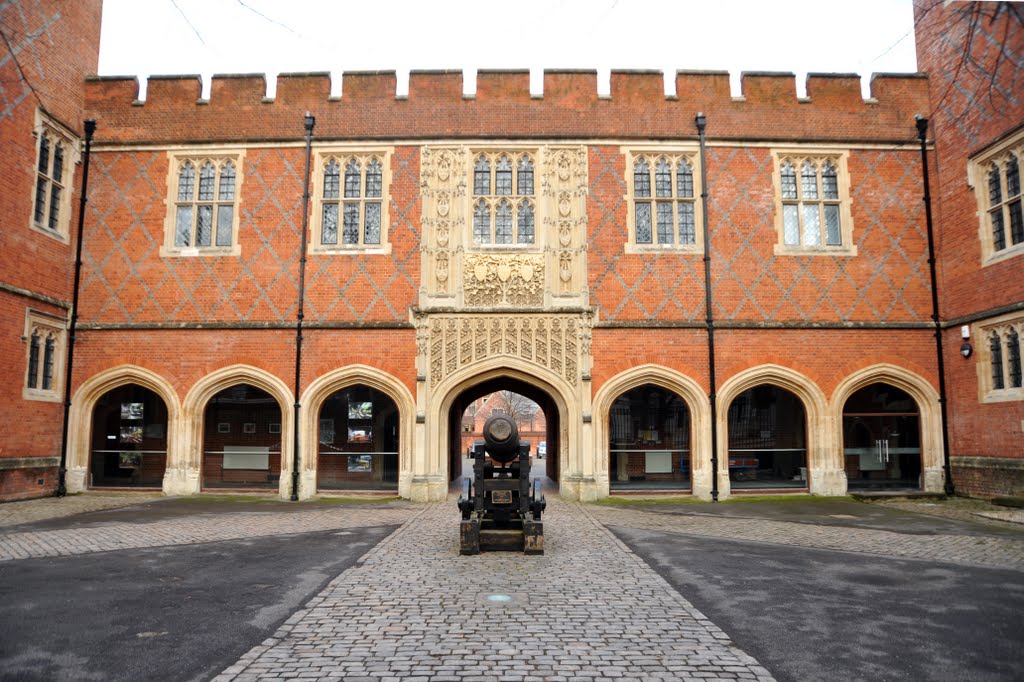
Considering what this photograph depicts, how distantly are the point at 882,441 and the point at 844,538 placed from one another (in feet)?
27.9

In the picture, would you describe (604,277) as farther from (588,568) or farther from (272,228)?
(588,568)

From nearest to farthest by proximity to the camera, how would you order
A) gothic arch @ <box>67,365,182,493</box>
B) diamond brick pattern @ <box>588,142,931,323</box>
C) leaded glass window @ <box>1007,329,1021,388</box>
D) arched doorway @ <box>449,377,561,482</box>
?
leaded glass window @ <box>1007,329,1021,388</box> < gothic arch @ <box>67,365,182,493</box> < diamond brick pattern @ <box>588,142,931,323</box> < arched doorway @ <box>449,377,561,482</box>

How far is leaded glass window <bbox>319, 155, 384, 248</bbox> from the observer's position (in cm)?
1584

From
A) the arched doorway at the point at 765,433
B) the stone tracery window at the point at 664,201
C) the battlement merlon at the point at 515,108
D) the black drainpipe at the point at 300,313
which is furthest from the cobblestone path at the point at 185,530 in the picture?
the arched doorway at the point at 765,433

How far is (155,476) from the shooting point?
18328mm

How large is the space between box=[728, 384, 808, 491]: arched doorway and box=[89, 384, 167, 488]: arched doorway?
14523 millimetres

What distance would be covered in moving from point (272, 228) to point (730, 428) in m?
11.9

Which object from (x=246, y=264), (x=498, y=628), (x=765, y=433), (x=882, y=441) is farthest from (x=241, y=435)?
(x=882, y=441)

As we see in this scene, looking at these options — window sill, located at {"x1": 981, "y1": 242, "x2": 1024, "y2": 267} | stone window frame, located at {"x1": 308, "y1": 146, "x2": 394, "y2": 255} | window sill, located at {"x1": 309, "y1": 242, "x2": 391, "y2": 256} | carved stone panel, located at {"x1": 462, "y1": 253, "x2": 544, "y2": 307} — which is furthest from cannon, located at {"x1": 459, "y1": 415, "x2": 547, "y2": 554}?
window sill, located at {"x1": 981, "y1": 242, "x2": 1024, "y2": 267}

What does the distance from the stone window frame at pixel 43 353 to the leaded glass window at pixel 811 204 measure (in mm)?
15932

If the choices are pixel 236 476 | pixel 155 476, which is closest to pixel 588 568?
pixel 236 476

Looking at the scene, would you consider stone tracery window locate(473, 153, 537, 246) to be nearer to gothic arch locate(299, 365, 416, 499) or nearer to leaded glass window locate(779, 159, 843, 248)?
gothic arch locate(299, 365, 416, 499)

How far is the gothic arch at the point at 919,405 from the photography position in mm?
15094

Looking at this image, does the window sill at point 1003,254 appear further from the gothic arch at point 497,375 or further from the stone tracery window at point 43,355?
the stone tracery window at point 43,355
